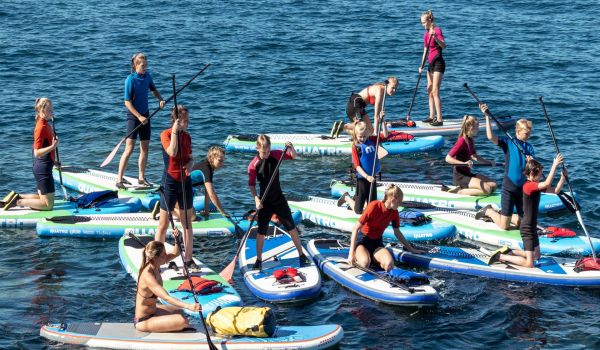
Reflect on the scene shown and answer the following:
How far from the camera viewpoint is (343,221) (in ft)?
58.9

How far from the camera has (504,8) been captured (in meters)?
37.6

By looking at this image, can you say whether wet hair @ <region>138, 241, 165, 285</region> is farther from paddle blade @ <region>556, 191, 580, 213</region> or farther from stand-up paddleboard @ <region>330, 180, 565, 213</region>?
stand-up paddleboard @ <region>330, 180, 565, 213</region>

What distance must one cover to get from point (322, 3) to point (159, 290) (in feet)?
A: 90.3

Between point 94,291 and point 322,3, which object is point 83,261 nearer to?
point 94,291

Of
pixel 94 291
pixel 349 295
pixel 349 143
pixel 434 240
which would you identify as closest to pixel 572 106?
pixel 349 143

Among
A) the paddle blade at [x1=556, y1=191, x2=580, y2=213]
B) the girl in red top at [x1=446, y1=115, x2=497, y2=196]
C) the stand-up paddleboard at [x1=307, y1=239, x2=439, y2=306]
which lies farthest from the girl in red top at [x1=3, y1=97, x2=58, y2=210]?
the paddle blade at [x1=556, y1=191, x2=580, y2=213]

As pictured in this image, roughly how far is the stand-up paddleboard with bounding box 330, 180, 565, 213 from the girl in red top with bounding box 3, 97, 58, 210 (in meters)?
5.87

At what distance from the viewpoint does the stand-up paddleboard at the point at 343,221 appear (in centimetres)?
1731

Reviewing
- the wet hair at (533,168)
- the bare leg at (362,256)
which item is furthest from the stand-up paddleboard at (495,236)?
the bare leg at (362,256)

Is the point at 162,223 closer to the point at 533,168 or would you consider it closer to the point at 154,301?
the point at 154,301

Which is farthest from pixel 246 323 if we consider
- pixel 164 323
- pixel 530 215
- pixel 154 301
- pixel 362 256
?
pixel 530 215

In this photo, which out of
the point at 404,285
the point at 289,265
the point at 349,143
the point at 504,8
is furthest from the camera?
the point at 504,8

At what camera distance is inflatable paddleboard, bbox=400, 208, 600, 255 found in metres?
16.5

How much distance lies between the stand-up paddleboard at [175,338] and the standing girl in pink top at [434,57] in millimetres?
11728
